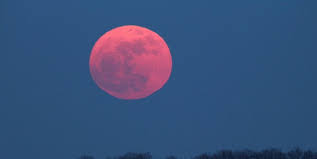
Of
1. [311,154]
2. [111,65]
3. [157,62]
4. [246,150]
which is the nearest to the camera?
[311,154]

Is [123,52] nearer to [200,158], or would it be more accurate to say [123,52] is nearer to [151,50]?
[151,50]

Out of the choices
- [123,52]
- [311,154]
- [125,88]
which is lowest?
[311,154]

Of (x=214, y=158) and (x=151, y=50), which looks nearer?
Result: (x=214, y=158)

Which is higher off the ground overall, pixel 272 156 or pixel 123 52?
pixel 123 52

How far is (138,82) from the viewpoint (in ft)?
87.2

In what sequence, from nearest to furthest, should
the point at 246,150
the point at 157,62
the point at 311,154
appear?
the point at 311,154, the point at 246,150, the point at 157,62

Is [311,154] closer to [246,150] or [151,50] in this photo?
[246,150]

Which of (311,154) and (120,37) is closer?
(311,154)

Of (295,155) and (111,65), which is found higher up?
(111,65)

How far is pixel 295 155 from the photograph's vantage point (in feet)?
49.7

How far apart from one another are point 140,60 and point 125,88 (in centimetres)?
181

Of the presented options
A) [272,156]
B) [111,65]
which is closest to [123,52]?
[111,65]

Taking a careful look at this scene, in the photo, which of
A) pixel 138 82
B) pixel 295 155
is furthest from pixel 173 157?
pixel 138 82

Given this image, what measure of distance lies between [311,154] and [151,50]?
1395 cm
